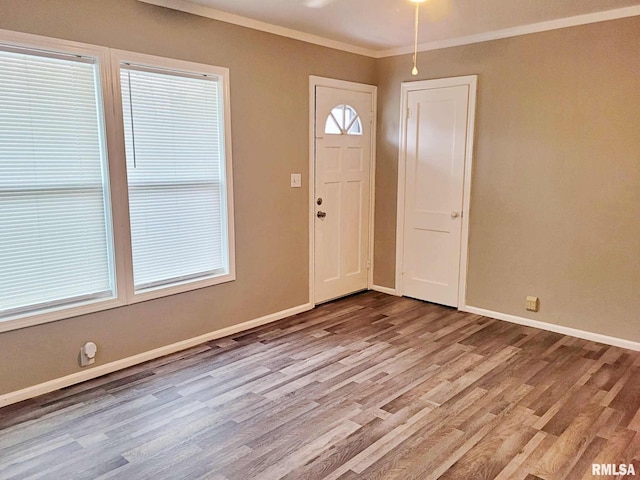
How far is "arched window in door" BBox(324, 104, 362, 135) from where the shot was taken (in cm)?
441

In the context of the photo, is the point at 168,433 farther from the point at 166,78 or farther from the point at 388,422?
the point at 166,78

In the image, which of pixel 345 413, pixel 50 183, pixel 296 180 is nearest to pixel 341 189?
pixel 296 180

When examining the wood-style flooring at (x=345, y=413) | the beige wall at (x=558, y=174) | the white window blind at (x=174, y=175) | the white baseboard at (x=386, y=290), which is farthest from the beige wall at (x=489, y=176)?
the white baseboard at (x=386, y=290)

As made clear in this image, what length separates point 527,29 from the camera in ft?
12.3

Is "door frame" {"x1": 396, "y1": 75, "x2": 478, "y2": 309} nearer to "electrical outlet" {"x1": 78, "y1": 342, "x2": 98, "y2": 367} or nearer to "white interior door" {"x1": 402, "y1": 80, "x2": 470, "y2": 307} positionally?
"white interior door" {"x1": 402, "y1": 80, "x2": 470, "y2": 307}

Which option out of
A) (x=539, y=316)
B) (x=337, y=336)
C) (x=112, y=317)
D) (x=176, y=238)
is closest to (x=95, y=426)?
(x=112, y=317)

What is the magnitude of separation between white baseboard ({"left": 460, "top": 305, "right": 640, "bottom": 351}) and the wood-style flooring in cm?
9

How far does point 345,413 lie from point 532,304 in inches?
86.7

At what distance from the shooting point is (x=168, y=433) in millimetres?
2457

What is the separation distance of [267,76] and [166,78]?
0.88m

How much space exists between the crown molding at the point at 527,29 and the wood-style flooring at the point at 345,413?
2467 millimetres

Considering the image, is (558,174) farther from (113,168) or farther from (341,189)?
(113,168)

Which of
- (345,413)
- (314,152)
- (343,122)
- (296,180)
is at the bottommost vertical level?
(345,413)

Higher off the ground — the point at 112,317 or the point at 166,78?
the point at 166,78
